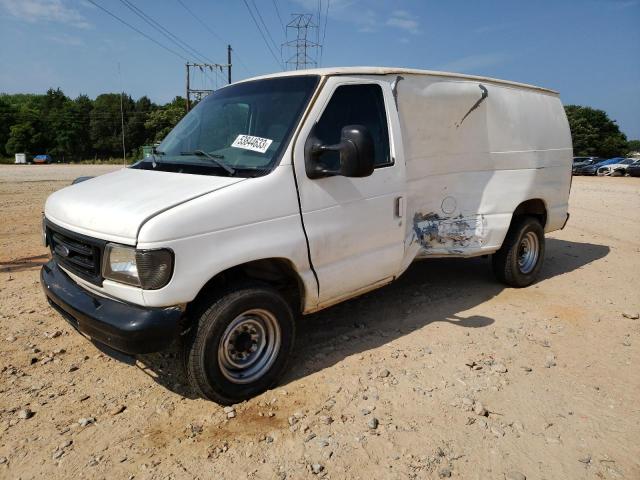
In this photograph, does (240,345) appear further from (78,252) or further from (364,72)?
(364,72)

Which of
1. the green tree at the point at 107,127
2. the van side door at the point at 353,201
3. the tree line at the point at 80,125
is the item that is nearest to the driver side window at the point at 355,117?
the van side door at the point at 353,201

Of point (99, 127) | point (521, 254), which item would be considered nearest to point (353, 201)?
point (521, 254)

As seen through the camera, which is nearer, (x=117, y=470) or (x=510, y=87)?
(x=117, y=470)

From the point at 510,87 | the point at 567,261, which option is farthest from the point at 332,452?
the point at 567,261

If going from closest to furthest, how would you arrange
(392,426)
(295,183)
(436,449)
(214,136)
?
(436,449) < (392,426) < (295,183) < (214,136)

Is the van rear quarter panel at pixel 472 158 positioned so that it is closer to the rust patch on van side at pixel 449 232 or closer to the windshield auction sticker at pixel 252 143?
the rust patch on van side at pixel 449 232

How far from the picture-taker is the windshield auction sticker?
3.31 m

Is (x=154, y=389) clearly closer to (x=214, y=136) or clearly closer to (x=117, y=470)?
(x=117, y=470)

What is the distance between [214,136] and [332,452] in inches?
98.6

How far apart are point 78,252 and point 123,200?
49 centimetres

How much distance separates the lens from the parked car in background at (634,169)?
104ft

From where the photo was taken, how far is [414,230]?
439 centimetres

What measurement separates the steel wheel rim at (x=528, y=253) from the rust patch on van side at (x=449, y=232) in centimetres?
104

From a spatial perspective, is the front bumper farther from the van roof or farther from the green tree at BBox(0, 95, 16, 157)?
the green tree at BBox(0, 95, 16, 157)
